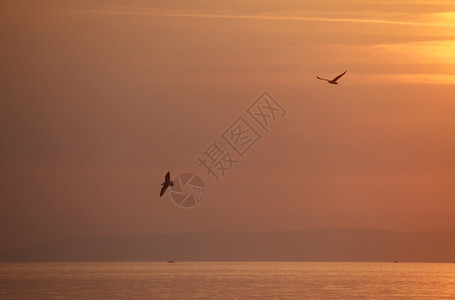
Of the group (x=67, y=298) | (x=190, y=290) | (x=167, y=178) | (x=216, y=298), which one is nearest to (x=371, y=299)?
(x=216, y=298)

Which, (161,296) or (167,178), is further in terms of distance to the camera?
(161,296)

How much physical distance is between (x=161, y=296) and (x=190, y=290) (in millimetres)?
13499

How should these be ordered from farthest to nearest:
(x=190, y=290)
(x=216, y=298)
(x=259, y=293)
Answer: (x=190, y=290) < (x=259, y=293) < (x=216, y=298)

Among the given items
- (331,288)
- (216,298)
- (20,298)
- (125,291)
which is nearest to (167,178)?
(216,298)

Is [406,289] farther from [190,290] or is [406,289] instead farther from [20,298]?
[20,298]

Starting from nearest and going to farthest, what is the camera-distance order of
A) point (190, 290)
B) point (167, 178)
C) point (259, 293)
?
1. point (167, 178)
2. point (259, 293)
3. point (190, 290)

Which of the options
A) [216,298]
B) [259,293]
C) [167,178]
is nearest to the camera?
[167,178]

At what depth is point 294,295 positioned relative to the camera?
118m

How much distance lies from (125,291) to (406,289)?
39.0 m

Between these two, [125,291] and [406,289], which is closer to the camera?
[125,291]

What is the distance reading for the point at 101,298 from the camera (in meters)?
114

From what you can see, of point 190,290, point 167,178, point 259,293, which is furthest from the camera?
point 190,290

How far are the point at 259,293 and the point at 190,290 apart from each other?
11.9 m

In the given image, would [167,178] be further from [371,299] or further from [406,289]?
[406,289]
